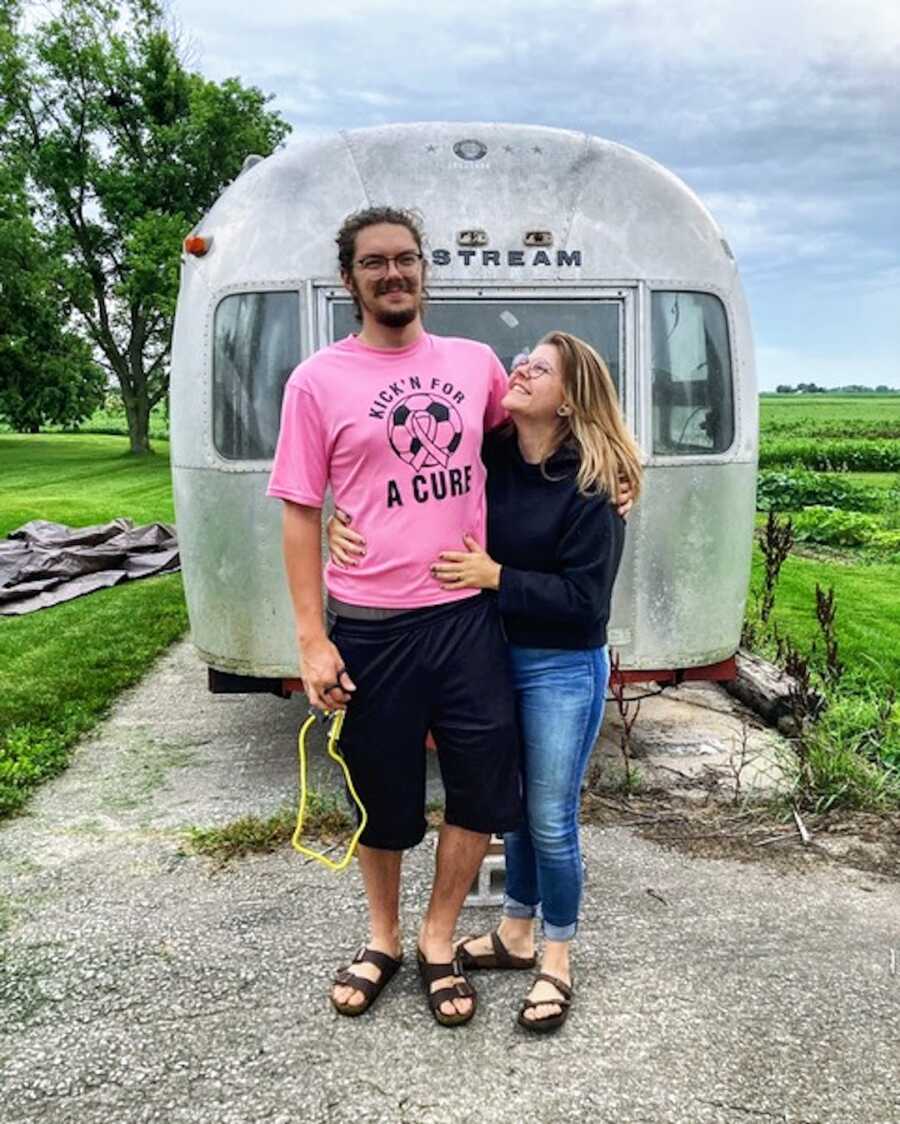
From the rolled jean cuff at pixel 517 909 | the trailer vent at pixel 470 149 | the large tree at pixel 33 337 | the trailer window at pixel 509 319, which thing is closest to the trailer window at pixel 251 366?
the trailer window at pixel 509 319

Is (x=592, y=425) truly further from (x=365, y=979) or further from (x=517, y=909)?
(x=365, y=979)

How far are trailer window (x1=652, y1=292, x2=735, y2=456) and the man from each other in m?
1.85

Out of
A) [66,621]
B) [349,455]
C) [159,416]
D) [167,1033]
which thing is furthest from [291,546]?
[159,416]

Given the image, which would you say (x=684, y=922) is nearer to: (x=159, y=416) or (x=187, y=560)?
(x=187, y=560)

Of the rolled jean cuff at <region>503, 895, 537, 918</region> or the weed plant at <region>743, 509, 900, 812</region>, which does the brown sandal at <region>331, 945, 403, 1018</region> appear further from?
the weed plant at <region>743, 509, 900, 812</region>

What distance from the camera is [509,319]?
4625mm

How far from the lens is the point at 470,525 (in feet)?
9.68

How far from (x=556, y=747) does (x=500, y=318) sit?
2280 millimetres

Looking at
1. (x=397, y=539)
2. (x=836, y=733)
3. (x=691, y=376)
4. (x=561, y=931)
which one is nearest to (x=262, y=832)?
(x=561, y=931)

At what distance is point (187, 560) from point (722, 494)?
8.06 ft

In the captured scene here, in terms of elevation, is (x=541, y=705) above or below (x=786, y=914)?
above

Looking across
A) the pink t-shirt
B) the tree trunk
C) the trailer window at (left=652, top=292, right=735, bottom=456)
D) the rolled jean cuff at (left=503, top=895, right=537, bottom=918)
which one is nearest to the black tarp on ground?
the trailer window at (left=652, top=292, right=735, bottom=456)

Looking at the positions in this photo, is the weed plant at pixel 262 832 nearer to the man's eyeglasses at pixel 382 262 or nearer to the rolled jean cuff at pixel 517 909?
the rolled jean cuff at pixel 517 909

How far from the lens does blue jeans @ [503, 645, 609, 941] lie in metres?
2.95
